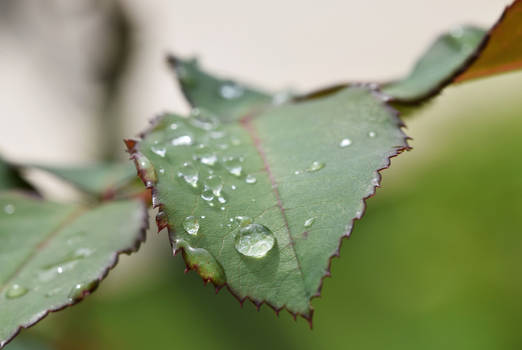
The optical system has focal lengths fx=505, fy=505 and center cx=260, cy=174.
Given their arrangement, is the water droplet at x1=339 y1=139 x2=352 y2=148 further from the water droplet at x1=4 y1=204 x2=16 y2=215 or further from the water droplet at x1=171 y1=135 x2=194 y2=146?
the water droplet at x1=4 y1=204 x2=16 y2=215

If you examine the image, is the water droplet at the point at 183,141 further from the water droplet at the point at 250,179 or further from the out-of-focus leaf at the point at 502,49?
the out-of-focus leaf at the point at 502,49

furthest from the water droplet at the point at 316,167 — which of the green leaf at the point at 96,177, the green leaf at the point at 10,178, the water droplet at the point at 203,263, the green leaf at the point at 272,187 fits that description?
the green leaf at the point at 10,178

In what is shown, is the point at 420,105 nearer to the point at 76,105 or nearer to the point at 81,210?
the point at 81,210

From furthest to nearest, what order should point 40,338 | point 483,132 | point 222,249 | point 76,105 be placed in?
1. point 483,132
2. point 76,105
3. point 40,338
4. point 222,249

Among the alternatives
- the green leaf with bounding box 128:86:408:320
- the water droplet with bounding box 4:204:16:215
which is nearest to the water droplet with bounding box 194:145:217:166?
the green leaf with bounding box 128:86:408:320

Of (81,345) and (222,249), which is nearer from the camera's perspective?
(222,249)

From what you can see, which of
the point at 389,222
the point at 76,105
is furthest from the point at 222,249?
the point at 389,222
